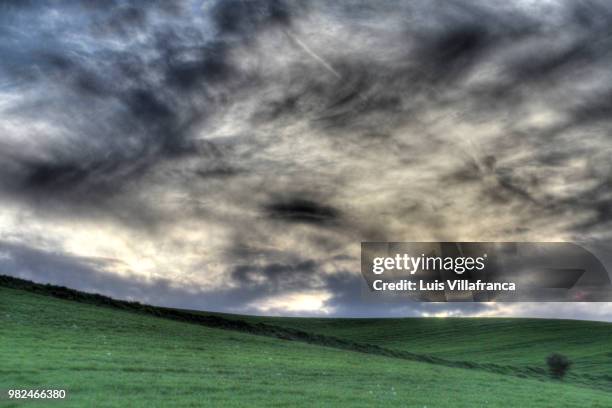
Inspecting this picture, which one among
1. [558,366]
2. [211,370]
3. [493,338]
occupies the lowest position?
[211,370]

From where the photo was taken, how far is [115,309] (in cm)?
6222

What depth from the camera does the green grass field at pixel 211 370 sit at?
26.8 metres

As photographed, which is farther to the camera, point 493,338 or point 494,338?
point 493,338

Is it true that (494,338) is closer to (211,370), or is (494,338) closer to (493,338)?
(493,338)

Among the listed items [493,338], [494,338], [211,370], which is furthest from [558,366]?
[493,338]

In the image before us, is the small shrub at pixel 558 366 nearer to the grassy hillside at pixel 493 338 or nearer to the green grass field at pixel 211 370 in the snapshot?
the green grass field at pixel 211 370

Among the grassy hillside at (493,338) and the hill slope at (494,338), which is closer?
the hill slope at (494,338)

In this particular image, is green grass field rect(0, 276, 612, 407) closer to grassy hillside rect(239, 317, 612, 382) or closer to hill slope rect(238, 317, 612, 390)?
hill slope rect(238, 317, 612, 390)

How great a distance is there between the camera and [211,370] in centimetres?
3356

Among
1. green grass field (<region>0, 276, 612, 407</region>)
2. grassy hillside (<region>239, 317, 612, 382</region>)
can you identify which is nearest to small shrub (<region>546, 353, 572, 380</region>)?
green grass field (<region>0, 276, 612, 407</region>)

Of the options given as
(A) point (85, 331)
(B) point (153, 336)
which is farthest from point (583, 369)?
(A) point (85, 331)

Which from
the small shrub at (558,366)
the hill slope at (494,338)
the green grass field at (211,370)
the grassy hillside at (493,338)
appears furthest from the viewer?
the grassy hillside at (493,338)

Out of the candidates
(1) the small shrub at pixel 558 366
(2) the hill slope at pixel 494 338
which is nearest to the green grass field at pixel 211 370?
(1) the small shrub at pixel 558 366

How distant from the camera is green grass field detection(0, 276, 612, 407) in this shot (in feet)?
87.9
